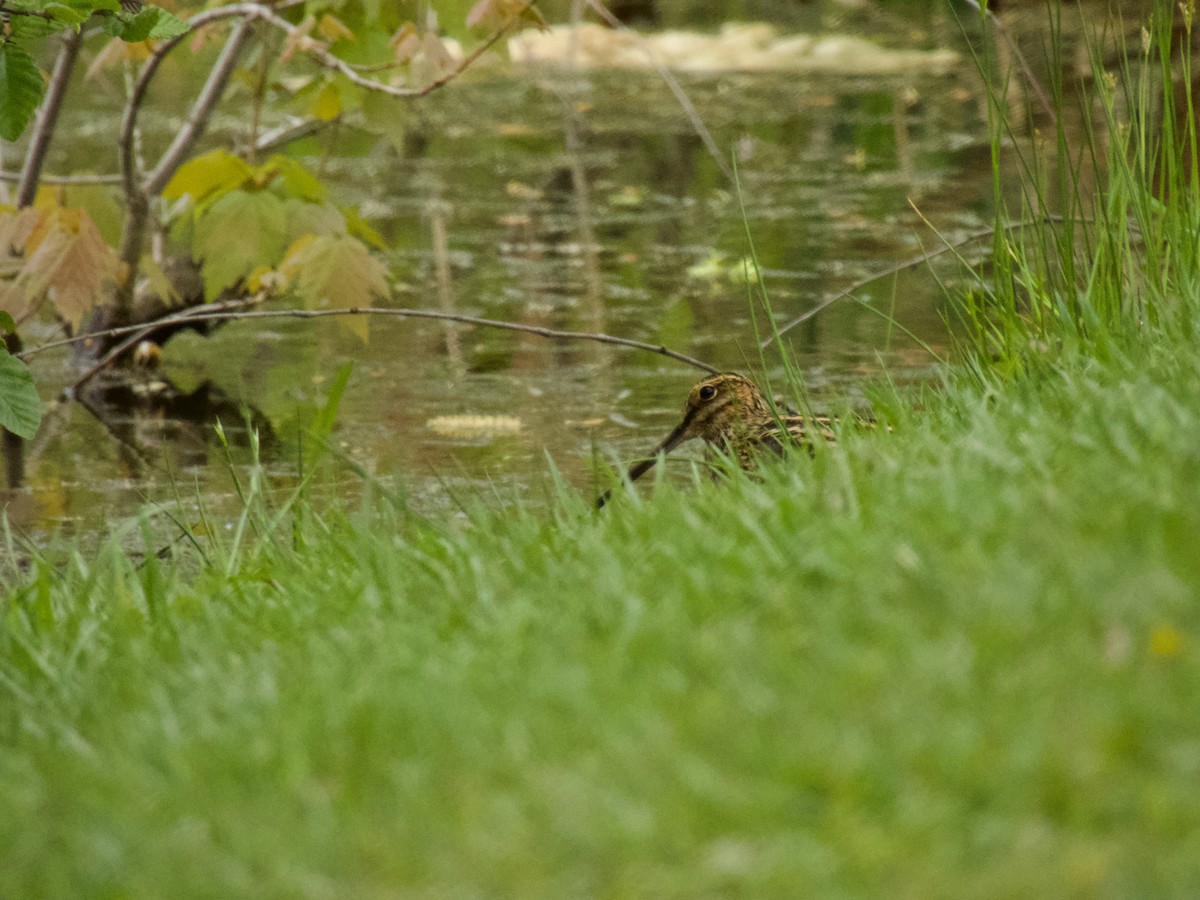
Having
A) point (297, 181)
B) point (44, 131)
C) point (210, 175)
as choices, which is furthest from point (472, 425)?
point (44, 131)

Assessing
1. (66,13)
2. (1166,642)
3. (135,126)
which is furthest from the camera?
(135,126)

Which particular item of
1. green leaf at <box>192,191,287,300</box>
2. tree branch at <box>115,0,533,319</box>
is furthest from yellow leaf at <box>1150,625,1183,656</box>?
green leaf at <box>192,191,287,300</box>

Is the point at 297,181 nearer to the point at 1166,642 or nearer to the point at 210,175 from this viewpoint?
the point at 210,175

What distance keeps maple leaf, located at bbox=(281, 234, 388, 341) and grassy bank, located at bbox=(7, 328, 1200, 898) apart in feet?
8.07

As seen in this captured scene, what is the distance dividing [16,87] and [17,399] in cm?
65

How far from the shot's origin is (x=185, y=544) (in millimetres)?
4859

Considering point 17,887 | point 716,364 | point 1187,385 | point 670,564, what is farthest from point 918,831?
point 716,364

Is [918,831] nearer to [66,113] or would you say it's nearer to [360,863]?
[360,863]

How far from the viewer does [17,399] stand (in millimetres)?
3596

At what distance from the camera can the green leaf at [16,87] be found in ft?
11.6

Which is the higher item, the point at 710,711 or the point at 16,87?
the point at 16,87

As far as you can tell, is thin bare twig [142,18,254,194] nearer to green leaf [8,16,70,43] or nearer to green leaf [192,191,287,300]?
green leaf [192,191,287,300]

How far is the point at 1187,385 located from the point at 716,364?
3.35 m

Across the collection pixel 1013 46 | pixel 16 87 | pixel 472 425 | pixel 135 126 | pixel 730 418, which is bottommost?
pixel 472 425
